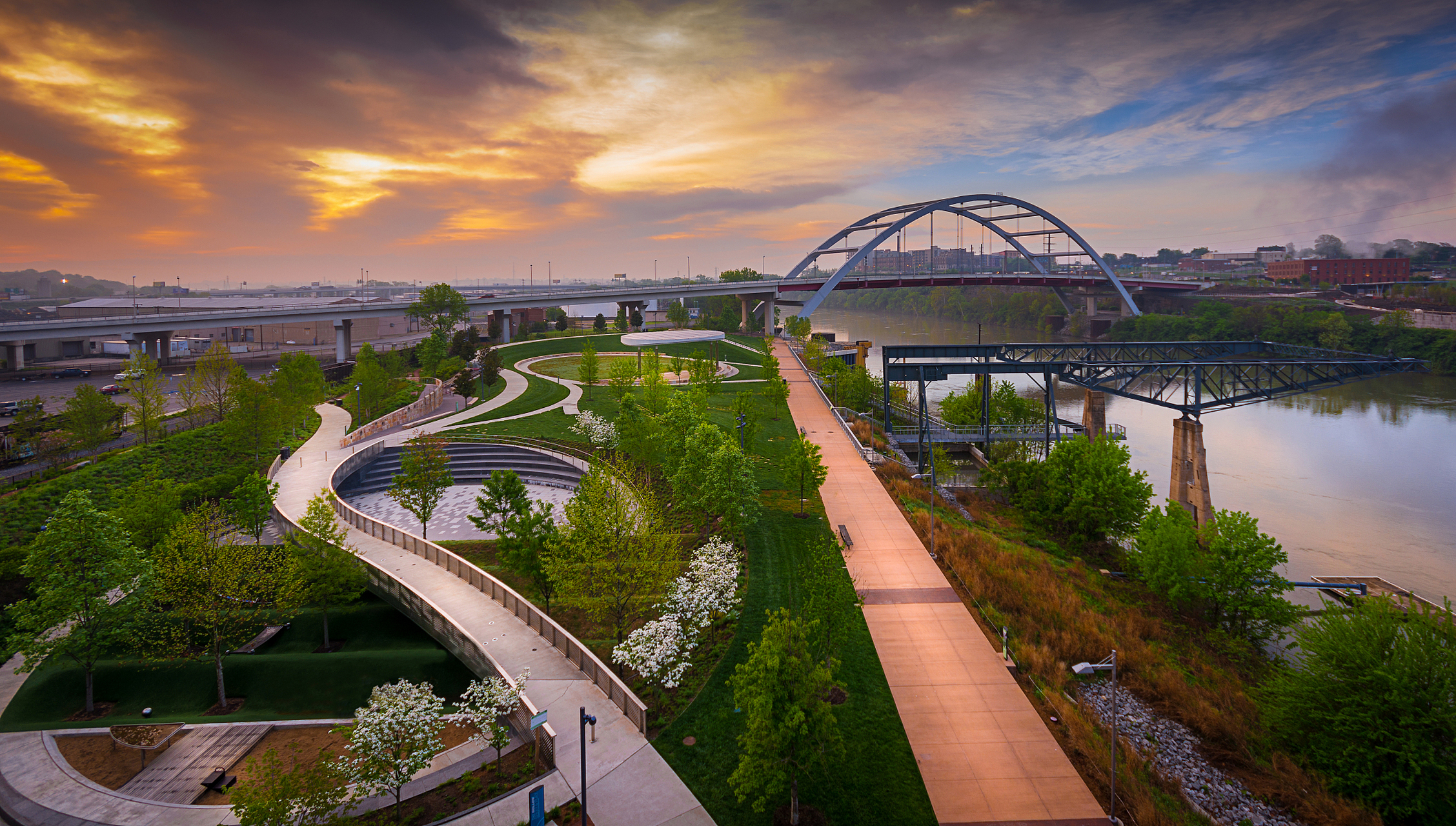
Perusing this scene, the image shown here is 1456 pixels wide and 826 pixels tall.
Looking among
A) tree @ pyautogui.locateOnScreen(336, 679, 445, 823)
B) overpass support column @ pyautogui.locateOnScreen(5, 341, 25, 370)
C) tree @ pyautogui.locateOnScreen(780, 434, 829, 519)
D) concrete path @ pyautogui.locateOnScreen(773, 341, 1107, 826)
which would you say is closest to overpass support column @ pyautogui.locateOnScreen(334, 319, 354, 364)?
overpass support column @ pyautogui.locateOnScreen(5, 341, 25, 370)

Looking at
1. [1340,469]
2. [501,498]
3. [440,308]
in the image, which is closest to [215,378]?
[440,308]

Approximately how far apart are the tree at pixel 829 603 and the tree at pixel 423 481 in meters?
19.0

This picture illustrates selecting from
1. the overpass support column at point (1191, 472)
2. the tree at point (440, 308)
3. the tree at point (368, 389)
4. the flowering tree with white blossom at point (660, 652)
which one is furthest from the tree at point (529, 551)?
the tree at point (440, 308)

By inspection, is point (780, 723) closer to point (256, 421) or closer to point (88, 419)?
point (256, 421)

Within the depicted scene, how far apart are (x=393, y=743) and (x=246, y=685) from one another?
10.7 m

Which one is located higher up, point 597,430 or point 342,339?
point 342,339

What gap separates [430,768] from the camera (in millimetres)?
15844

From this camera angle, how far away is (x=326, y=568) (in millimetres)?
23781

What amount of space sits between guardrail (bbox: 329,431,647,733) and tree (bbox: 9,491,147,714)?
24.4 feet

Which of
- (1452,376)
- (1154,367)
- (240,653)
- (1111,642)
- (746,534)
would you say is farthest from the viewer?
(1452,376)

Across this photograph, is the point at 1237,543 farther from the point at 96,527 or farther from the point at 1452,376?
the point at 1452,376

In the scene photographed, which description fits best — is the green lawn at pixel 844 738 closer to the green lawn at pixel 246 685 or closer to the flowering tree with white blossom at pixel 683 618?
the flowering tree with white blossom at pixel 683 618

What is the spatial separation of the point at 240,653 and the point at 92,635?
3844 mm

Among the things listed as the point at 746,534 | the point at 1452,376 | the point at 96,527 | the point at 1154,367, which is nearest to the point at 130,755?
the point at 96,527
